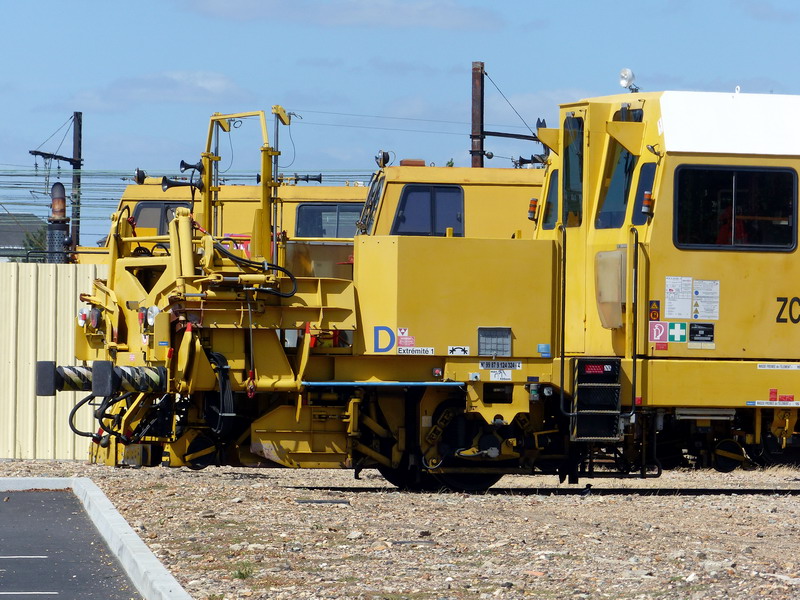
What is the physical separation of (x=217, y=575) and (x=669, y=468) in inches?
269

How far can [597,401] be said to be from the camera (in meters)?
11.7

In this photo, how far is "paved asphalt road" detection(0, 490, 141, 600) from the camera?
681 cm

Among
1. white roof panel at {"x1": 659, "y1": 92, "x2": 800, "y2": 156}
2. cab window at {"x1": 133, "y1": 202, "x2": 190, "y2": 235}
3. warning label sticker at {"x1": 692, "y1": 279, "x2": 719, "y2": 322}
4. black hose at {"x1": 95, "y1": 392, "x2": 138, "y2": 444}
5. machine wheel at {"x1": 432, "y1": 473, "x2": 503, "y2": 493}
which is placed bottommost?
machine wheel at {"x1": 432, "y1": 473, "x2": 503, "y2": 493}

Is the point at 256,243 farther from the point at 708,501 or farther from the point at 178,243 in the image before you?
the point at 708,501

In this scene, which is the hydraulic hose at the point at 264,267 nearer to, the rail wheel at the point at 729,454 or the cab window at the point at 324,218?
the rail wheel at the point at 729,454

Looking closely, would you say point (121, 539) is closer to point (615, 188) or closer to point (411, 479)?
point (411, 479)

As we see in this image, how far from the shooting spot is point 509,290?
11.9m

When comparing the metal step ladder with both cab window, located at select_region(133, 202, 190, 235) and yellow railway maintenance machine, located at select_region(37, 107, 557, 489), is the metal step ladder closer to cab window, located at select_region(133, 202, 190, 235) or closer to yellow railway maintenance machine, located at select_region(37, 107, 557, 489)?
yellow railway maintenance machine, located at select_region(37, 107, 557, 489)

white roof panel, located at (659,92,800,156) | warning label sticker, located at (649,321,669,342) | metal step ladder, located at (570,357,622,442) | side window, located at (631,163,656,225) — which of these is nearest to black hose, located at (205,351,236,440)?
metal step ladder, located at (570,357,622,442)

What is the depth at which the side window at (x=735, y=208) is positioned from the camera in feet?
38.3

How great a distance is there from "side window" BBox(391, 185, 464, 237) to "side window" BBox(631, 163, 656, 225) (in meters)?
3.33

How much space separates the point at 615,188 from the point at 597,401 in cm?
211

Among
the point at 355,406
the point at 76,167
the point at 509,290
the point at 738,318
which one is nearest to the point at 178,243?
the point at 355,406

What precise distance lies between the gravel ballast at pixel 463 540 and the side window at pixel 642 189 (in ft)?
8.81
